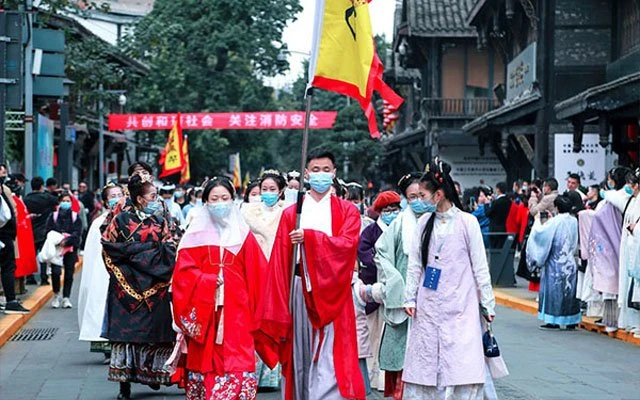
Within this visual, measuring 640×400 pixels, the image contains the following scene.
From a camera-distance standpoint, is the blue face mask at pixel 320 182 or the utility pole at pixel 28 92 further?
the utility pole at pixel 28 92

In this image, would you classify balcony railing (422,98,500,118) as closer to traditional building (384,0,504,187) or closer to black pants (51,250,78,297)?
traditional building (384,0,504,187)

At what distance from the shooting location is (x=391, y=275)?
9680 mm

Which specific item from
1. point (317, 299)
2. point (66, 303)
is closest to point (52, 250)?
point (66, 303)

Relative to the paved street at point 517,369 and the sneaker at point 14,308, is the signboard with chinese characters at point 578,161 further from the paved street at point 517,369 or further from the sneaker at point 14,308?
the sneaker at point 14,308

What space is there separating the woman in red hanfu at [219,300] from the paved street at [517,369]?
6.88ft

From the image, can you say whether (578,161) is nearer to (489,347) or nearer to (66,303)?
(66,303)

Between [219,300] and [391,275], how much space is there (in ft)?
5.01

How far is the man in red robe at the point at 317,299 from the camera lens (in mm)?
8422

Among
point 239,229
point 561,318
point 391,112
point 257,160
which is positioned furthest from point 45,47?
point 257,160

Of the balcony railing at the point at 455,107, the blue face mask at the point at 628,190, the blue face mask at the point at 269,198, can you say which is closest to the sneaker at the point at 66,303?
the blue face mask at the point at 269,198

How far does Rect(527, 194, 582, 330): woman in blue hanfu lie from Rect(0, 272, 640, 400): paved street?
34 cm

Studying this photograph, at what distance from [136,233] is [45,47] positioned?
36.7 ft

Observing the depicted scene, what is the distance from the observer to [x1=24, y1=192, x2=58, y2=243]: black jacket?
20.5 metres

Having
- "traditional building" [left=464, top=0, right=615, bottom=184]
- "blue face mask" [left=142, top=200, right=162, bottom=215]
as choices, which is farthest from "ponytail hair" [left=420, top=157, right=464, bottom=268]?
"traditional building" [left=464, top=0, right=615, bottom=184]
